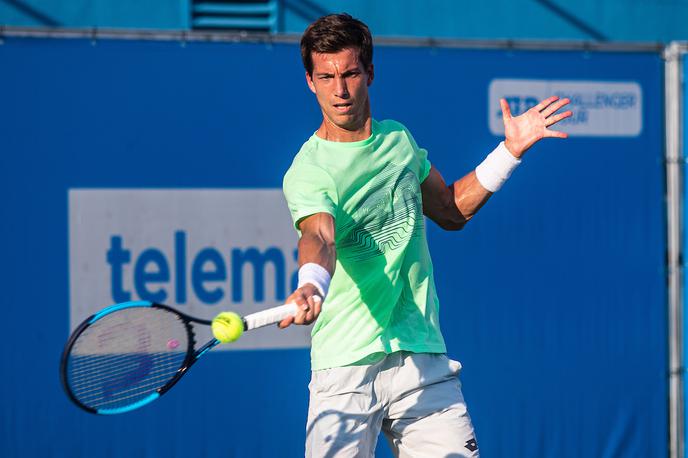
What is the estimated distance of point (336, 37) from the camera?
3355 millimetres

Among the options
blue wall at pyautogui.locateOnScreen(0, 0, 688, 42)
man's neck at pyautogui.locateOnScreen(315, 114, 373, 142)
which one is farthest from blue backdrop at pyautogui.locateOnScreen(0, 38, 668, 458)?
blue wall at pyautogui.locateOnScreen(0, 0, 688, 42)

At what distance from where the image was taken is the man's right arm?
2850 millimetres

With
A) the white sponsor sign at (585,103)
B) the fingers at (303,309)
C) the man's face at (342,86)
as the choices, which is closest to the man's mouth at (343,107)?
the man's face at (342,86)

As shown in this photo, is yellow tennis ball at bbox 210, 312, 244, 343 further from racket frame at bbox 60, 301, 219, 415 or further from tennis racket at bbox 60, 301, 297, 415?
tennis racket at bbox 60, 301, 297, 415

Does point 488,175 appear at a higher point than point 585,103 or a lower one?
lower

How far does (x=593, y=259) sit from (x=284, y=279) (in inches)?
65.9

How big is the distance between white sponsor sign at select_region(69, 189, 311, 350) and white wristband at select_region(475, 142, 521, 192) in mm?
1711

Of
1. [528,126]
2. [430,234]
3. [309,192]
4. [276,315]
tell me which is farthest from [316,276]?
[430,234]

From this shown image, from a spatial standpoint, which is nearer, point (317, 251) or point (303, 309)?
point (303, 309)

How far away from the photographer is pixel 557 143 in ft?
18.1

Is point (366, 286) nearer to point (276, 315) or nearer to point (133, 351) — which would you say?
point (276, 315)

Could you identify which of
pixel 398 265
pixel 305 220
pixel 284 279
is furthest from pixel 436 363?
pixel 284 279

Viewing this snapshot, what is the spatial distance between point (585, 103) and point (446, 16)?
3.14 metres

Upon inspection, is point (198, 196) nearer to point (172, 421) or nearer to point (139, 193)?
point (139, 193)
